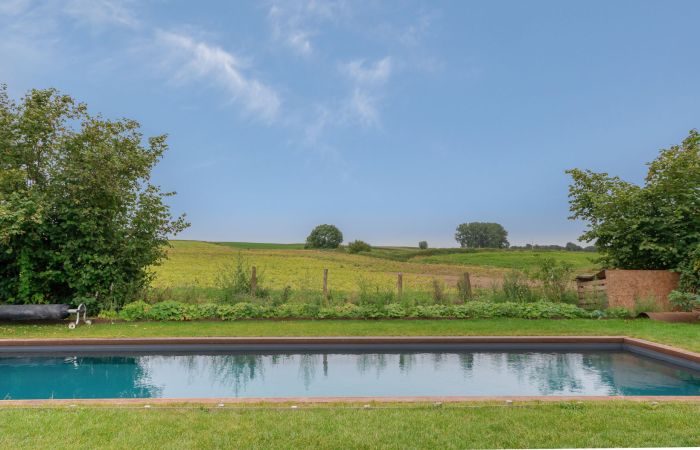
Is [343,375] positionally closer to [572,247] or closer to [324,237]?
[572,247]

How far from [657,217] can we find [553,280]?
3.24 meters

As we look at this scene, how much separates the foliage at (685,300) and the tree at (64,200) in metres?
13.4

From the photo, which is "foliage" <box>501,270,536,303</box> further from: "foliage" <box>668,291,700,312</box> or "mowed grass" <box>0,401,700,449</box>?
"mowed grass" <box>0,401,700,449</box>

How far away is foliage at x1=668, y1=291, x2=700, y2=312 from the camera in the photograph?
34.0 ft

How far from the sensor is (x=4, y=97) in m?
11.4

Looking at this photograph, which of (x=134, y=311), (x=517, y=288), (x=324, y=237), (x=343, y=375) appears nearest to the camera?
(x=343, y=375)

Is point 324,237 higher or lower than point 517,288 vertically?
higher

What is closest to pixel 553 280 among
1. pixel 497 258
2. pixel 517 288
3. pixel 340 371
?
pixel 517 288

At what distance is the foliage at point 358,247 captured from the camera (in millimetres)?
50719

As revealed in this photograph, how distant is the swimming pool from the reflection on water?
0.01 m

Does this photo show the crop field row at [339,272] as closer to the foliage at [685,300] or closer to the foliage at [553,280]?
the foliage at [553,280]

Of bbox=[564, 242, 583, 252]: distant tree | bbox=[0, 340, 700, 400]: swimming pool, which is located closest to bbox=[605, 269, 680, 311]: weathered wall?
bbox=[0, 340, 700, 400]: swimming pool

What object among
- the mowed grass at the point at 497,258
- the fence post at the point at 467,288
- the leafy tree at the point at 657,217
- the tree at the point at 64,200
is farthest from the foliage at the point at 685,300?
the mowed grass at the point at 497,258

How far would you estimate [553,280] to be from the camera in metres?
12.2
